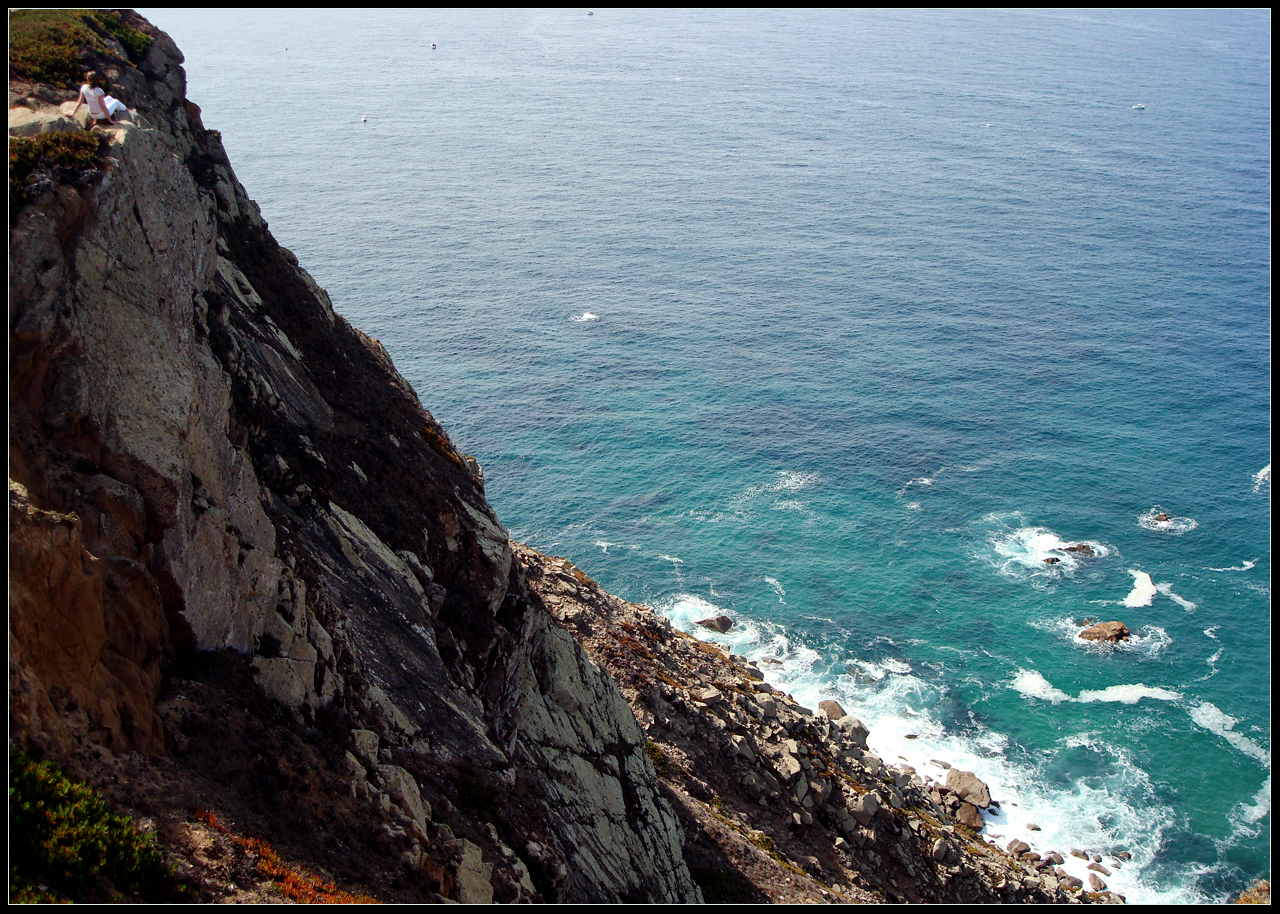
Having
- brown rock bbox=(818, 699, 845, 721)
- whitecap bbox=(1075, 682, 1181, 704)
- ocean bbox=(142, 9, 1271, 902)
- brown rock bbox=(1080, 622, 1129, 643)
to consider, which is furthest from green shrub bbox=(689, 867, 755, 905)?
brown rock bbox=(1080, 622, 1129, 643)

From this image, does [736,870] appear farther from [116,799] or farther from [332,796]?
[116,799]

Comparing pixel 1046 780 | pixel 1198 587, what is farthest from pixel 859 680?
pixel 1198 587

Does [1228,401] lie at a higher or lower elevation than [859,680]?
higher

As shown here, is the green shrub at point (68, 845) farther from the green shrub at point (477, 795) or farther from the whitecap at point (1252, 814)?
the whitecap at point (1252, 814)

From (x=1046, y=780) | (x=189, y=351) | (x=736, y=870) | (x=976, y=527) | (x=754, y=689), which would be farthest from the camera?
(x=976, y=527)

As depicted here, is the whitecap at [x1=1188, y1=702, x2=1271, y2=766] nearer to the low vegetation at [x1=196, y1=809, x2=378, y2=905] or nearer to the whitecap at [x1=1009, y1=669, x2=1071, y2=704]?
the whitecap at [x1=1009, y1=669, x2=1071, y2=704]

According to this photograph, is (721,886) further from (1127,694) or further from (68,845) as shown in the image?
(1127,694)

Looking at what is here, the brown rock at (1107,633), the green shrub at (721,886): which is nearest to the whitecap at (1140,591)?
the brown rock at (1107,633)
